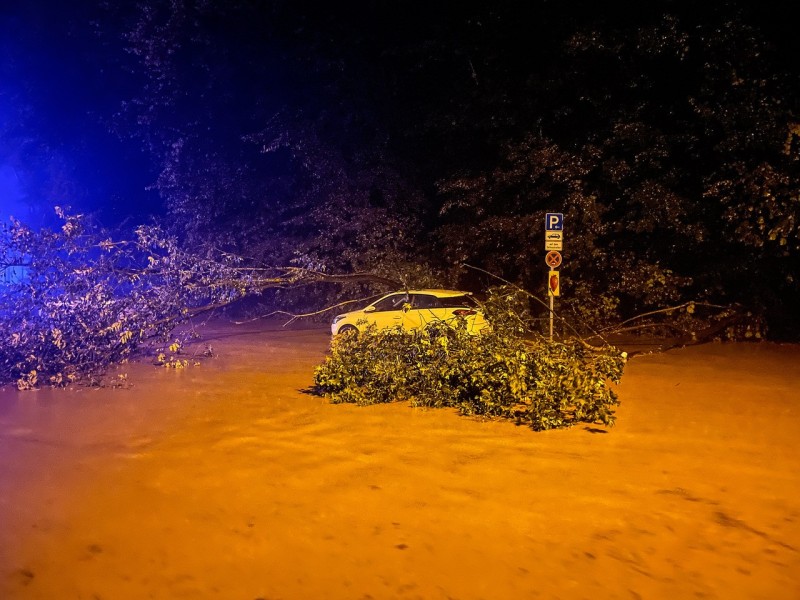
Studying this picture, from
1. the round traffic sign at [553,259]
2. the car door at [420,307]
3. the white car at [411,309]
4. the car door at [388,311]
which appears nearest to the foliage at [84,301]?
the white car at [411,309]

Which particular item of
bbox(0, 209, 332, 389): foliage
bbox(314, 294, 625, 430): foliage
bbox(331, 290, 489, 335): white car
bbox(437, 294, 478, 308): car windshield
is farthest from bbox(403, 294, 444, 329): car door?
bbox(314, 294, 625, 430): foliage

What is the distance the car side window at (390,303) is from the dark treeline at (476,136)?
1.71 metres

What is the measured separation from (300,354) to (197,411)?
249 inches

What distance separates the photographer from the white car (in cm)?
1580

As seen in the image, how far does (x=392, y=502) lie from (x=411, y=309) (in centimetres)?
1058

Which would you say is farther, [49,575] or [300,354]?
[300,354]

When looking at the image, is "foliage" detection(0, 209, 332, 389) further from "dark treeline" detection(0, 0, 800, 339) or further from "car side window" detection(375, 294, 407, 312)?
"dark treeline" detection(0, 0, 800, 339)

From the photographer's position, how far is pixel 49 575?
14.4ft

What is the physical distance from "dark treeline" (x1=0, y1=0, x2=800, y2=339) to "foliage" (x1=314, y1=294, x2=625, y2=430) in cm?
599

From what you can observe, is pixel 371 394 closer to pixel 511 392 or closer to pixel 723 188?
pixel 511 392

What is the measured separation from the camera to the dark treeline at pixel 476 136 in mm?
14250

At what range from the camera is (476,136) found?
63.6ft

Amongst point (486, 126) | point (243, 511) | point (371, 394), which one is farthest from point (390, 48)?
point (243, 511)

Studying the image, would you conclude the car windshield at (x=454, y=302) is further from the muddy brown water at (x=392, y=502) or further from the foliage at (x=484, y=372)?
the muddy brown water at (x=392, y=502)
